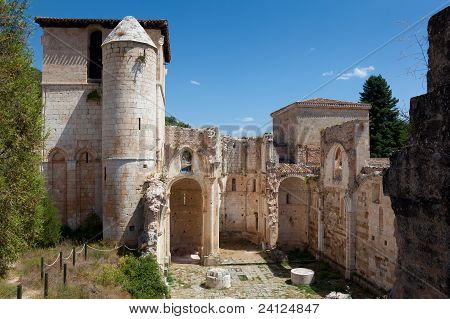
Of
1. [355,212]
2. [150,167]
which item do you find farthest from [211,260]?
[355,212]

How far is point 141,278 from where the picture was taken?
40.8 ft

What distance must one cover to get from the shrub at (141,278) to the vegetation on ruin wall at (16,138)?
3.39 meters

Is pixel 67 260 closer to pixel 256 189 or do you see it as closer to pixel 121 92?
pixel 121 92

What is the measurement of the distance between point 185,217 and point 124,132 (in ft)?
31.6

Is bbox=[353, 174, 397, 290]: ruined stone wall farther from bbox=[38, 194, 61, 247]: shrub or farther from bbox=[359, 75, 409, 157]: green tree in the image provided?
bbox=[359, 75, 409, 157]: green tree

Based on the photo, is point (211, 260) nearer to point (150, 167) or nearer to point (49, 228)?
point (150, 167)

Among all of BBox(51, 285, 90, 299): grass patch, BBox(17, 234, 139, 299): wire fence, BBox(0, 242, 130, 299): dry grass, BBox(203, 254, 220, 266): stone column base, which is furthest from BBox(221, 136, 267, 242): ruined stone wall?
BBox(51, 285, 90, 299): grass patch

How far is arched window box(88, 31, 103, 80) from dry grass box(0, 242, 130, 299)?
8.79 metres

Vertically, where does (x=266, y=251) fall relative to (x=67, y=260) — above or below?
below

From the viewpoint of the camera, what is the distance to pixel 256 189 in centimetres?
2519

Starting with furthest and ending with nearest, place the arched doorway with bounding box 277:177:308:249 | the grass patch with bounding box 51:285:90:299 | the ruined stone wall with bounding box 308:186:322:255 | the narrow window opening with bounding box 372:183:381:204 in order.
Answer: the arched doorway with bounding box 277:177:308:249 < the ruined stone wall with bounding box 308:186:322:255 < the narrow window opening with bounding box 372:183:381:204 < the grass patch with bounding box 51:285:90:299

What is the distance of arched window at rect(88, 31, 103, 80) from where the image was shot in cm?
1752
